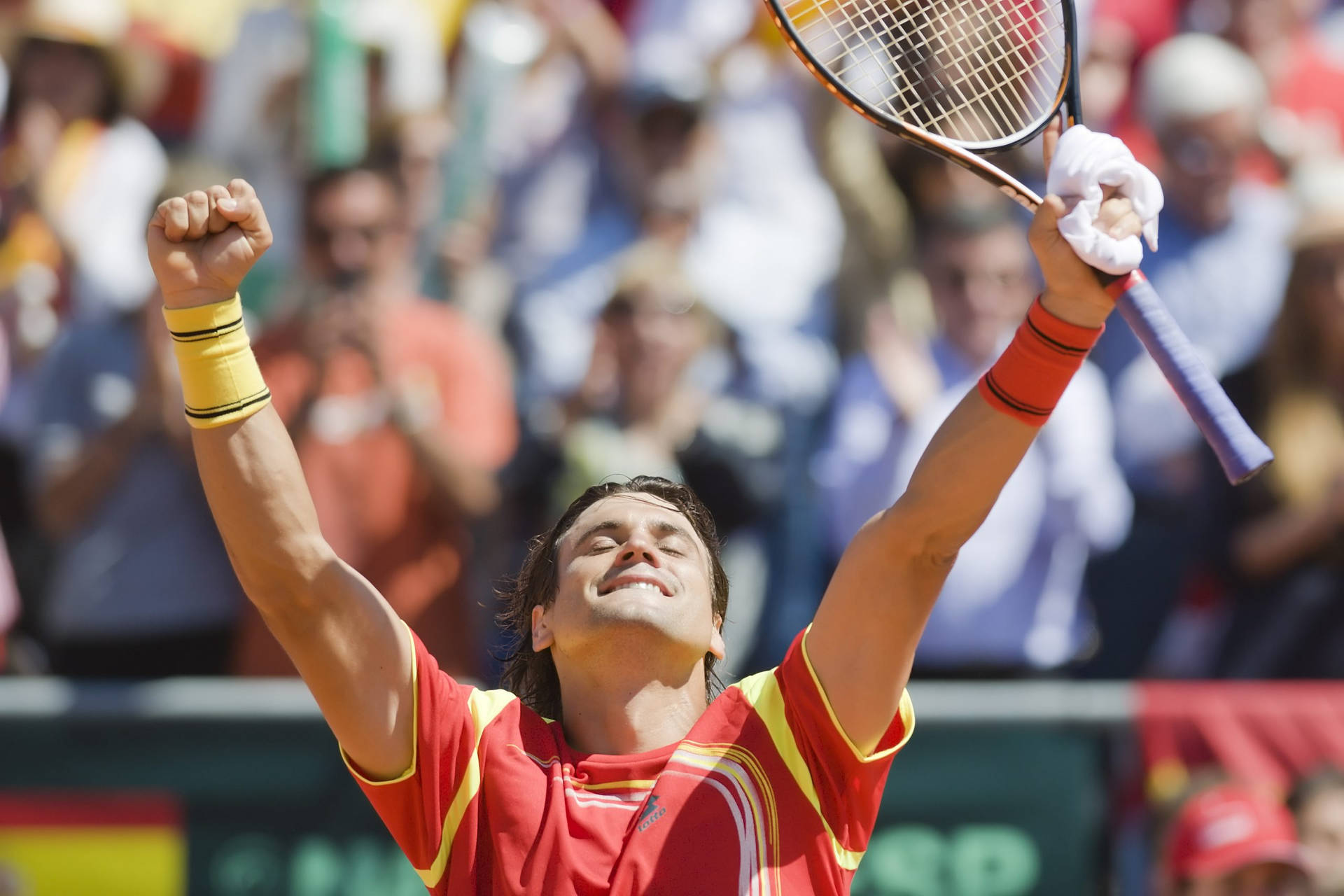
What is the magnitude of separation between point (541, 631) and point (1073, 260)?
129 cm

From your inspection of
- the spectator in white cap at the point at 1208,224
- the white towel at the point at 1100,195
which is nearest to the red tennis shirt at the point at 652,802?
the white towel at the point at 1100,195

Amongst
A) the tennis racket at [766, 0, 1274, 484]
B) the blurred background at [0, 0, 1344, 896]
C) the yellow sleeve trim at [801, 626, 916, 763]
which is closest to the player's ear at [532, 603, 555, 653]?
the yellow sleeve trim at [801, 626, 916, 763]

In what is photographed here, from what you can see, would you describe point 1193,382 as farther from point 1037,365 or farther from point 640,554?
point 640,554

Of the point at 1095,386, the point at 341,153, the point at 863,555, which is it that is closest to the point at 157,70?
the point at 341,153

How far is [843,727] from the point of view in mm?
2992

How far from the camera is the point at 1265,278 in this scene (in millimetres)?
6152

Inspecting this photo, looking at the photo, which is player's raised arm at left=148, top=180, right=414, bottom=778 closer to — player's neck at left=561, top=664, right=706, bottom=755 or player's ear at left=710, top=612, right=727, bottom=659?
player's neck at left=561, top=664, right=706, bottom=755

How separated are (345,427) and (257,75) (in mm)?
1606

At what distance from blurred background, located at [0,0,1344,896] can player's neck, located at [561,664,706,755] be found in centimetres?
203

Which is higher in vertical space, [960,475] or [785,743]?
[960,475]

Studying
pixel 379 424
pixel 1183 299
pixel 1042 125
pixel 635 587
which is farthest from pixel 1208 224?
pixel 635 587

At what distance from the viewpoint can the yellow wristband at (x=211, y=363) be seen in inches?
111

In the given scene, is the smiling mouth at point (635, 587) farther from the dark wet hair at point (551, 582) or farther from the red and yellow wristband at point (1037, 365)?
the red and yellow wristband at point (1037, 365)

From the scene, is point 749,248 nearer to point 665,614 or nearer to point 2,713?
point 2,713
